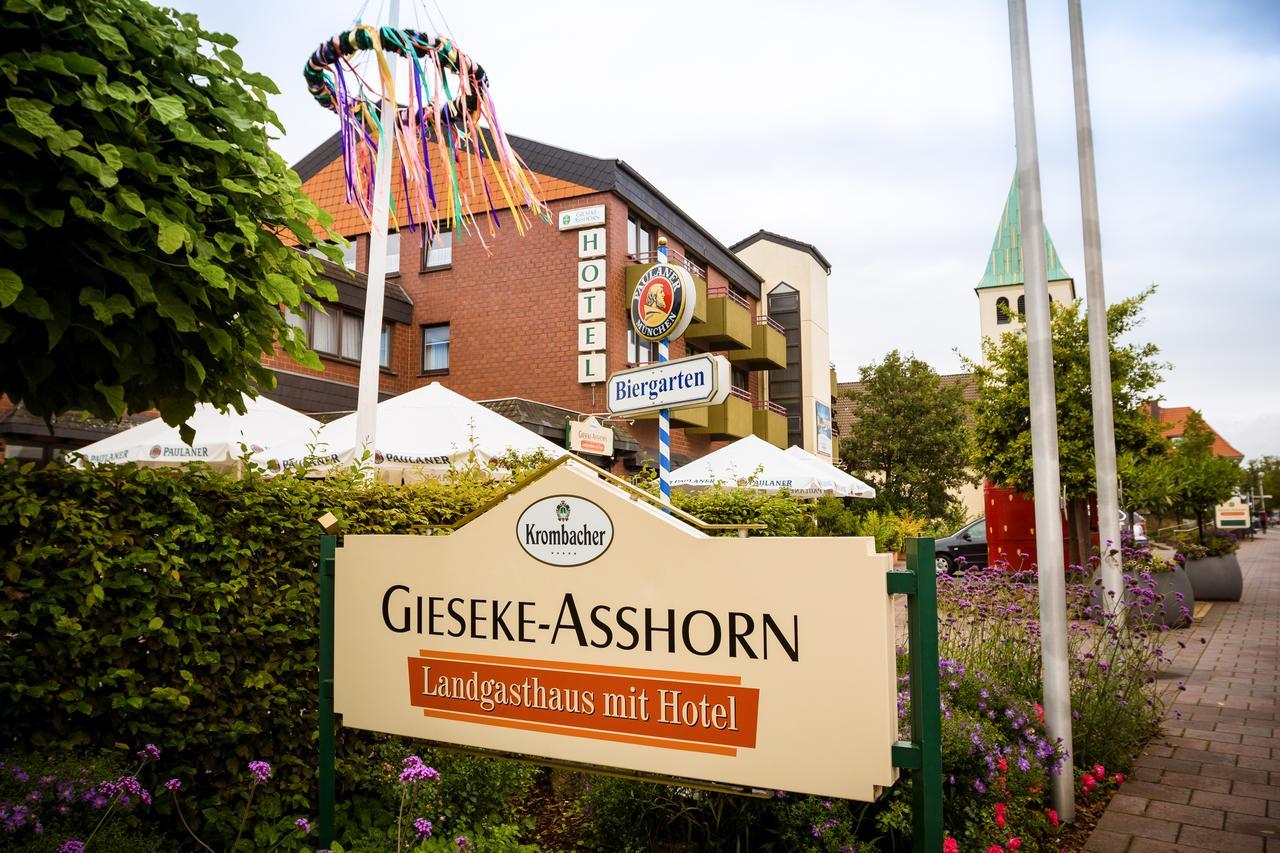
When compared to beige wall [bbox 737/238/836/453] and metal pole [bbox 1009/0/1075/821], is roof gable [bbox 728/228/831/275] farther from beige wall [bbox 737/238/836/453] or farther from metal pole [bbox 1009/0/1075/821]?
metal pole [bbox 1009/0/1075/821]

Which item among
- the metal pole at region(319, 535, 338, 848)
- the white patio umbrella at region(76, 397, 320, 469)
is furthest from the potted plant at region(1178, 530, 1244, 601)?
the metal pole at region(319, 535, 338, 848)

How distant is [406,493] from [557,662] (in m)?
2.24

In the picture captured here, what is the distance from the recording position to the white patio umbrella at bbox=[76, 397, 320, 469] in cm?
865

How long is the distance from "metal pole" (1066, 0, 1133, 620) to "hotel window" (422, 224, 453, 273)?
1814 cm

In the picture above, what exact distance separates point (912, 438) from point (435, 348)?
1694 centimetres

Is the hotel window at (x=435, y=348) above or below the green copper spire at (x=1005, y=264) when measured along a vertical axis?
below

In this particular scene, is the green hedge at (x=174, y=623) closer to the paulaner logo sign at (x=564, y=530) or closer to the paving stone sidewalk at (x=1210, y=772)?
the paulaner logo sign at (x=564, y=530)

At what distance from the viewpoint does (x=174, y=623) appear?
351cm

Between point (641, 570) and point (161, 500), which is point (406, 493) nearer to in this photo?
point (161, 500)

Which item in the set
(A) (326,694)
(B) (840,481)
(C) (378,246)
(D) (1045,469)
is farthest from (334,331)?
(A) (326,694)

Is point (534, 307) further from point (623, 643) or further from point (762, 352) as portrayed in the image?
point (623, 643)

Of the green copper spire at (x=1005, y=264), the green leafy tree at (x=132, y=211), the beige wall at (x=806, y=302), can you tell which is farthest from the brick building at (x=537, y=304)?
the green copper spire at (x=1005, y=264)

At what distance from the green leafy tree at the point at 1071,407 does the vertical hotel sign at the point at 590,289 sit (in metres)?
9.14

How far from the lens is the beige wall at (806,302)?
32.7 metres
